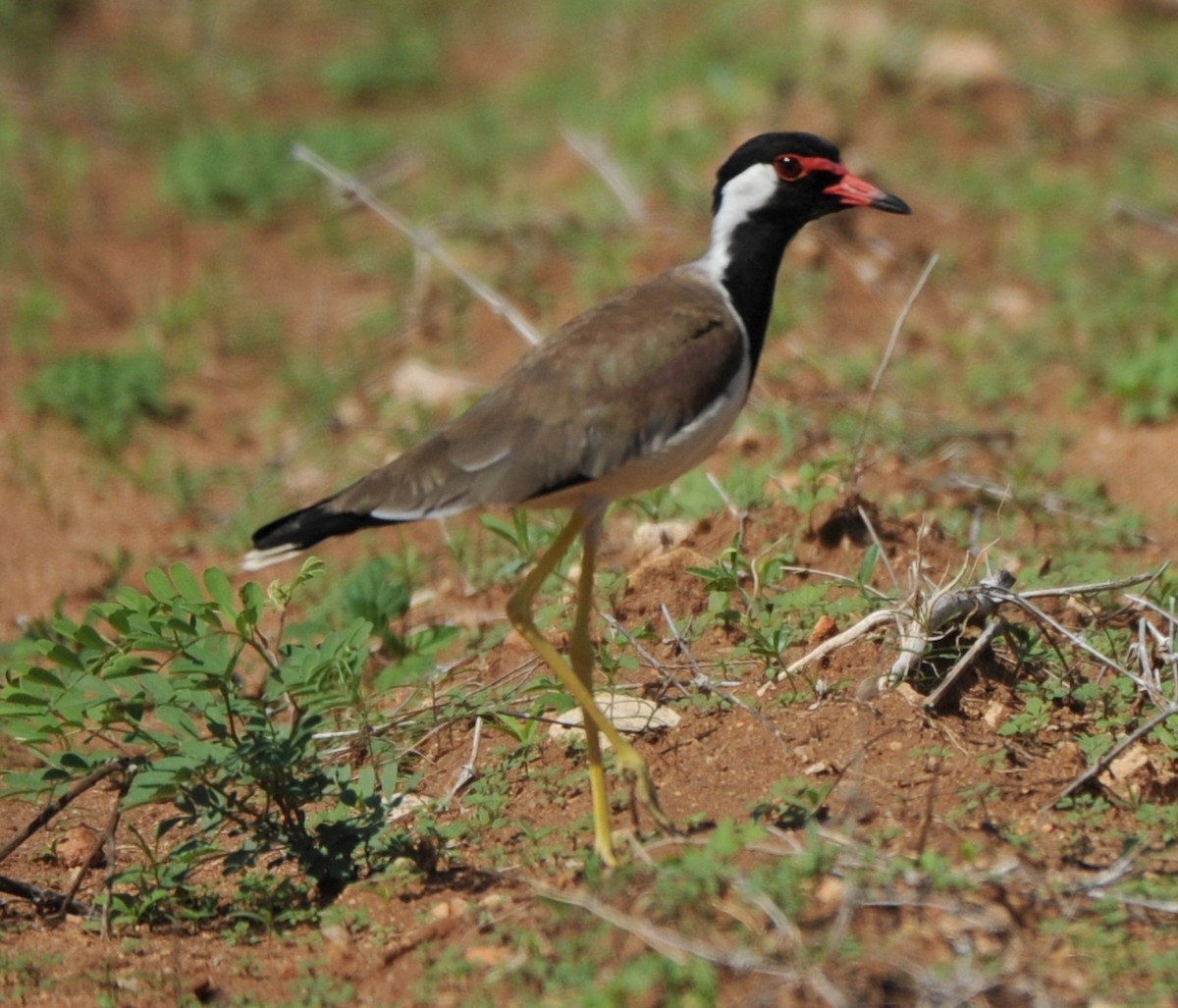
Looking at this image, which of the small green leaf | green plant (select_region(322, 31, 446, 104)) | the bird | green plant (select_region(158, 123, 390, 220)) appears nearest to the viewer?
the small green leaf

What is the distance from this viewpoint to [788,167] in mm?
5125

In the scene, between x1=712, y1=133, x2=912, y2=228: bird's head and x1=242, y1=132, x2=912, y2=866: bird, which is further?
x1=712, y1=133, x2=912, y2=228: bird's head

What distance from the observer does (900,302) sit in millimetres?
8383

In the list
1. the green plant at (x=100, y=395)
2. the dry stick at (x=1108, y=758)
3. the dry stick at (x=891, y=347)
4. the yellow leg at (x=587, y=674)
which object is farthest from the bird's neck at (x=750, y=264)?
the green plant at (x=100, y=395)

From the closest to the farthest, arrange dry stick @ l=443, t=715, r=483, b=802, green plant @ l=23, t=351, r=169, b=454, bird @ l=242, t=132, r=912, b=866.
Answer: bird @ l=242, t=132, r=912, b=866, dry stick @ l=443, t=715, r=483, b=802, green plant @ l=23, t=351, r=169, b=454

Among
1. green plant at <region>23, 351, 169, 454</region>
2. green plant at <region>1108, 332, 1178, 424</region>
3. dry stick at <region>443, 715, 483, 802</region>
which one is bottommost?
green plant at <region>23, 351, 169, 454</region>

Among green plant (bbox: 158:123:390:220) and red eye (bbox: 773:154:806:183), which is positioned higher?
red eye (bbox: 773:154:806:183)

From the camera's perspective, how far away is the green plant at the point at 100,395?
795cm

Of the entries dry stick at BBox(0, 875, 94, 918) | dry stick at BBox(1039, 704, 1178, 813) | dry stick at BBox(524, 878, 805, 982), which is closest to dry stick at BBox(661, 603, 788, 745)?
dry stick at BBox(1039, 704, 1178, 813)

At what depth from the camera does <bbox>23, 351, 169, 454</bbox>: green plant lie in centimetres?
795

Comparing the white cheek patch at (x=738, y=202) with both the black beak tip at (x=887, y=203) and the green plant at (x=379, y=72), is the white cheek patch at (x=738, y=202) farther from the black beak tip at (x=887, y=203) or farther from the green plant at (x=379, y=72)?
the green plant at (x=379, y=72)

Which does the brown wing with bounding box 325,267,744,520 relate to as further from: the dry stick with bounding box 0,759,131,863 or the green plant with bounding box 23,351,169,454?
the green plant with bounding box 23,351,169,454

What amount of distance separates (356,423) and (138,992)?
4190 mm

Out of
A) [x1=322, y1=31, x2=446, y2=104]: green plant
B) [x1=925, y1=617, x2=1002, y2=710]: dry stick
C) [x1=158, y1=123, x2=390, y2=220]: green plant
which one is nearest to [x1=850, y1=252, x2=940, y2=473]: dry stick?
[x1=925, y1=617, x2=1002, y2=710]: dry stick
